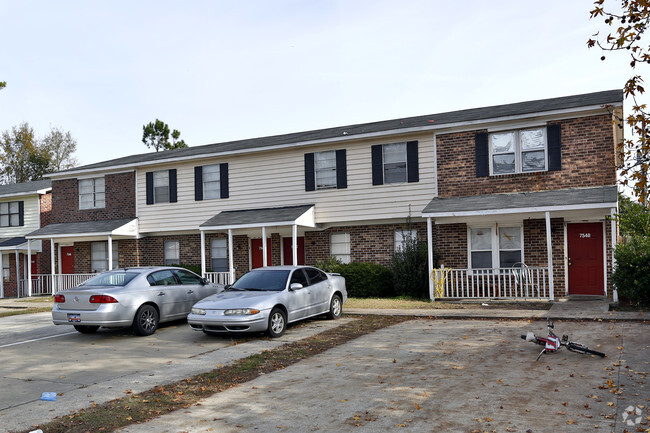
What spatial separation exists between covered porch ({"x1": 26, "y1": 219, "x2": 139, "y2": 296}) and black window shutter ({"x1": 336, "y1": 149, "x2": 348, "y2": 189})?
935cm

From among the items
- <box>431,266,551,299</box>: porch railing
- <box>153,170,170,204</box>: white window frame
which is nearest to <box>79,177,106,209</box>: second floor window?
<box>153,170,170,204</box>: white window frame

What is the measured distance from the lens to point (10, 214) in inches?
1113

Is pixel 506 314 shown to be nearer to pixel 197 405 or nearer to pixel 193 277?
pixel 193 277

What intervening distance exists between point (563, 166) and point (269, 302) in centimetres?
1010

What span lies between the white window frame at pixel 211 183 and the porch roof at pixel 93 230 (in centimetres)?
362

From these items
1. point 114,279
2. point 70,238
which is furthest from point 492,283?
point 70,238

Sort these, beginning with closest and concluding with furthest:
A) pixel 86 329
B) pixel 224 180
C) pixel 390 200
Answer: pixel 86 329 → pixel 390 200 → pixel 224 180

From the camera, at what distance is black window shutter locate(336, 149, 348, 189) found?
19203 millimetres

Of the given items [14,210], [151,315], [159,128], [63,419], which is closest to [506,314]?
[151,315]

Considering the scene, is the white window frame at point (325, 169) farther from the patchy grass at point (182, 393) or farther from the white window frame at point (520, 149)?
the patchy grass at point (182, 393)

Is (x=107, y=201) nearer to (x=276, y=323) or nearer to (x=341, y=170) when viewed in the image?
(x=341, y=170)

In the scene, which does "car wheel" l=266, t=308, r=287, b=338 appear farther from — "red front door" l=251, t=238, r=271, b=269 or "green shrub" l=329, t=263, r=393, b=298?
"red front door" l=251, t=238, r=271, b=269

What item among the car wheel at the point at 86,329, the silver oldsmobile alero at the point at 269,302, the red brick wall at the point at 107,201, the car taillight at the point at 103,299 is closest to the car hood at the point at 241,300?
the silver oldsmobile alero at the point at 269,302

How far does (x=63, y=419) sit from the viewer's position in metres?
6.34
